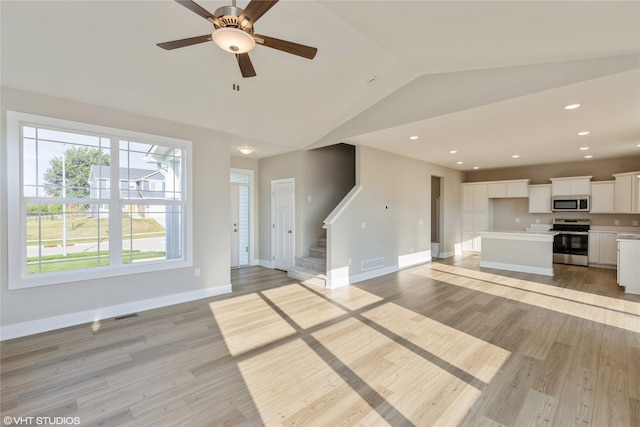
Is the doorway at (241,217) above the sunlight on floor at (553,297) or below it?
above

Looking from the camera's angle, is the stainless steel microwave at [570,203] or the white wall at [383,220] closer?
the white wall at [383,220]

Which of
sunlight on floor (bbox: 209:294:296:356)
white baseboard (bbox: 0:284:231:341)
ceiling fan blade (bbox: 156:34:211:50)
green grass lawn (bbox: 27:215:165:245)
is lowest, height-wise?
sunlight on floor (bbox: 209:294:296:356)

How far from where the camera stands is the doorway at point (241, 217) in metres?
6.95

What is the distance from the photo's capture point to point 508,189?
8.23 meters

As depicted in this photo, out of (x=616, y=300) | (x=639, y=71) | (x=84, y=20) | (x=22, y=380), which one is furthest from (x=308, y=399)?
(x=616, y=300)

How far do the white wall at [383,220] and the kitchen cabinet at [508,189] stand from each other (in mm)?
1738

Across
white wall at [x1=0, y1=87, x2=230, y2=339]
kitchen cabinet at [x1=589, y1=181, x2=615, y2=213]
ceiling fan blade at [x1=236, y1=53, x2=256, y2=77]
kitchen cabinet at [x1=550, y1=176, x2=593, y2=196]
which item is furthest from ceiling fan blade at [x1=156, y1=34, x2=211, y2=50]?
kitchen cabinet at [x1=589, y1=181, x2=615, y2=213]

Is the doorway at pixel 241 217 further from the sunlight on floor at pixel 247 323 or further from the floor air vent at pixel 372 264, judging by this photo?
the floor air vent at pixel 372 264

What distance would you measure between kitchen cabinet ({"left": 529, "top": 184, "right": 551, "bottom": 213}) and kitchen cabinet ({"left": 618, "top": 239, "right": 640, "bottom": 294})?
3126 millimetres

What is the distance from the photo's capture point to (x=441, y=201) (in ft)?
27.8

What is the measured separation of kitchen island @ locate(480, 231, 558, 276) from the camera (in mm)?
6023

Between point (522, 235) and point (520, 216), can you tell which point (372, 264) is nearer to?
point (522, 235)

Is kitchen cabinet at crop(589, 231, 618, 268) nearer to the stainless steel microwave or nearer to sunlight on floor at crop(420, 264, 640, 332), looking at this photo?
the stainless steel microwave

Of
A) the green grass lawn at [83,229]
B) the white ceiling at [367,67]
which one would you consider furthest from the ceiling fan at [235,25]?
the green grass lawn at [83,229]
